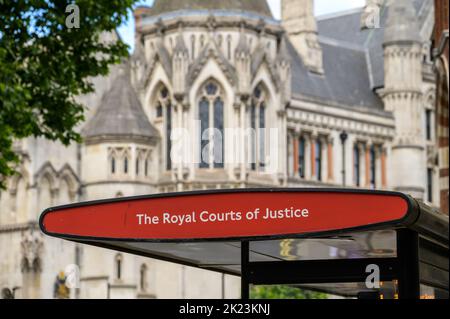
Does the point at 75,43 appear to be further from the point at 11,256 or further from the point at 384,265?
the point at 11,256

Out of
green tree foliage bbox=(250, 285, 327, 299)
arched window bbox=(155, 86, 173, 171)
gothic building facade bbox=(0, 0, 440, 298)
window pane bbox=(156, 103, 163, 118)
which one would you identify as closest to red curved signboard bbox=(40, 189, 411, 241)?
green tree foliage bbox=(250, 285, 327, 299)

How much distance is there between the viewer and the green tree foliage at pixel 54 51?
30328 mm

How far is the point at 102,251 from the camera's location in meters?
78.1

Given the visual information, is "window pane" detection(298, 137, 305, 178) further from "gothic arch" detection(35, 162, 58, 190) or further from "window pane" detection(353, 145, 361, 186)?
"gothic arch" detection(35, 162, 58, 190)

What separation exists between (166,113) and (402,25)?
20089 mm

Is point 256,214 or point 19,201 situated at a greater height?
point 19,201

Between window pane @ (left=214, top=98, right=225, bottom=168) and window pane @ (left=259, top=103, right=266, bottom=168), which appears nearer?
window pane @ (left=214, top=98, right=225, bottom=168)

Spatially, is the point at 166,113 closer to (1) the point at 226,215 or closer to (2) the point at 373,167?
(2) the point at 373,167

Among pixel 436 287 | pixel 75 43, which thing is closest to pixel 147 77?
pixel 75 43

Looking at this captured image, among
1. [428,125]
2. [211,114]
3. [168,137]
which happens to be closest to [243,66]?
[211,114]

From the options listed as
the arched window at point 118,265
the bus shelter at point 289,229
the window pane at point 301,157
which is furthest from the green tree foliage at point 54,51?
the window pane at point 301,157

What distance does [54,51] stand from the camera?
31.3 metres

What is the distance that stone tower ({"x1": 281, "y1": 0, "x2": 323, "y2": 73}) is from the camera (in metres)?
95.0

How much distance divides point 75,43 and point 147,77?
51827 mm
